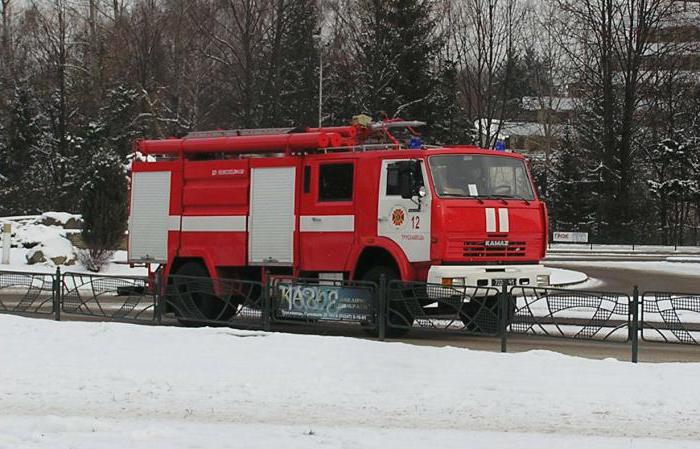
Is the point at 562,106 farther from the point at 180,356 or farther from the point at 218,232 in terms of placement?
the point at 180,356

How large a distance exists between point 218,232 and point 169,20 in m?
46.7

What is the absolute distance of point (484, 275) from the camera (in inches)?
537

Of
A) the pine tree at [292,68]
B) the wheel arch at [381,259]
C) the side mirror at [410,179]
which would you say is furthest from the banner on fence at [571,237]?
the side mirror at [410,179]

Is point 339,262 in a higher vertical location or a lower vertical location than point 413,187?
lower

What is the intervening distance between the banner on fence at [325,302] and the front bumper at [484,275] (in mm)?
1084

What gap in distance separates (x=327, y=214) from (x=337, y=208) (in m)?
0.21

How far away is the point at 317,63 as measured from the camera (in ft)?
190

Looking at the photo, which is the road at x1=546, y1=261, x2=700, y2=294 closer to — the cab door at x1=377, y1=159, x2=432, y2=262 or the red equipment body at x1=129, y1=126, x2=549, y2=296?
the red equipment body at x1=129, y1=126, x2=549, y2=296

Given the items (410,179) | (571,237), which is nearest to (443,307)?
(410,179)

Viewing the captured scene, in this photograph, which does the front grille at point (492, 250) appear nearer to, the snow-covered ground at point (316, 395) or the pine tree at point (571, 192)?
the snow-covered ground at point (316, 395)

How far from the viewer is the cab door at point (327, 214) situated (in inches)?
577

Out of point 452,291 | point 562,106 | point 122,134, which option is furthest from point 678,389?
point 562,106

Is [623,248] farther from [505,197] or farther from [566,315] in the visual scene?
[566,315]

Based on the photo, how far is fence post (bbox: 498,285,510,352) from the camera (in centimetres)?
1258
